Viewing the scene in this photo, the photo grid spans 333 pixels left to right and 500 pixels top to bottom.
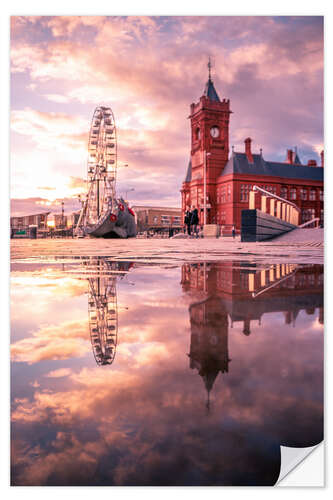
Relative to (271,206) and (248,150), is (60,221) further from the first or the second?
(271,206)

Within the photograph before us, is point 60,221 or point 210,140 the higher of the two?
point 210,140

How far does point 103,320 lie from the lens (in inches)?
61.6

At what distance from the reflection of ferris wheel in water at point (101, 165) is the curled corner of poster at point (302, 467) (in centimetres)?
2623

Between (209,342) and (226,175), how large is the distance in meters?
47.3

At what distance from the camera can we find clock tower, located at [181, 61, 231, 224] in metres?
48.0

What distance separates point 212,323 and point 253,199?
512 inches

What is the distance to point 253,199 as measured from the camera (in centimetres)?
1383

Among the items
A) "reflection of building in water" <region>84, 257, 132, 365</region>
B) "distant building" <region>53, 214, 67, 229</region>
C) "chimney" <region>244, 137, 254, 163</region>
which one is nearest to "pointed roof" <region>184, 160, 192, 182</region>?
"chimney" <region>244, 137, 254, 163</region>

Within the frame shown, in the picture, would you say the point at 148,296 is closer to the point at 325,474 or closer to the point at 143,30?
the point at 325,474

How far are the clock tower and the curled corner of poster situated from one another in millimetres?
46536

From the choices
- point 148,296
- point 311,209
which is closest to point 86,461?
point 148,296

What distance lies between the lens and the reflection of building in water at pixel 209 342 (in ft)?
3.26

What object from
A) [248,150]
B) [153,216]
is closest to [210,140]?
[248,150]

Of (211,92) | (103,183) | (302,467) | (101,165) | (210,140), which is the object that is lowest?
(302,467)
